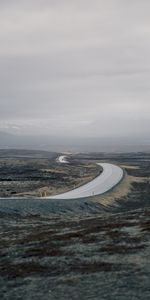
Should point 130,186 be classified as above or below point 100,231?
above

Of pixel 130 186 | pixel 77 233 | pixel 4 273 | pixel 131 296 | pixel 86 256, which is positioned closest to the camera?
pixel 131 296

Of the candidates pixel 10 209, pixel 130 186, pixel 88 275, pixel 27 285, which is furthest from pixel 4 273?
pixel 130 186

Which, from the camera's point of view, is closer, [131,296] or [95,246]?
[131,296]

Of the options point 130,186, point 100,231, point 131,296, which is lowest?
point 131,296

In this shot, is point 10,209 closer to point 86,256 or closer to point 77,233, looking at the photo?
point 77,233

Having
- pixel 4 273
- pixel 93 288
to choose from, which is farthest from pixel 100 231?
pixel 93 288

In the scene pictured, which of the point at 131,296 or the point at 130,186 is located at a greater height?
the point at 130,186

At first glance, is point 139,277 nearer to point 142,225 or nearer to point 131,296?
point 131,296

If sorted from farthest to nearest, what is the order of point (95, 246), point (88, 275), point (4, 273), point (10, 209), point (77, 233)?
point (10, 209)
point (77, 233)
point (95, 246)
point (4, 273)
point (88, 275)

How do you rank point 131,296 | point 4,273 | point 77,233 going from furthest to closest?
point 77,233
point 4,273
point 131,296
